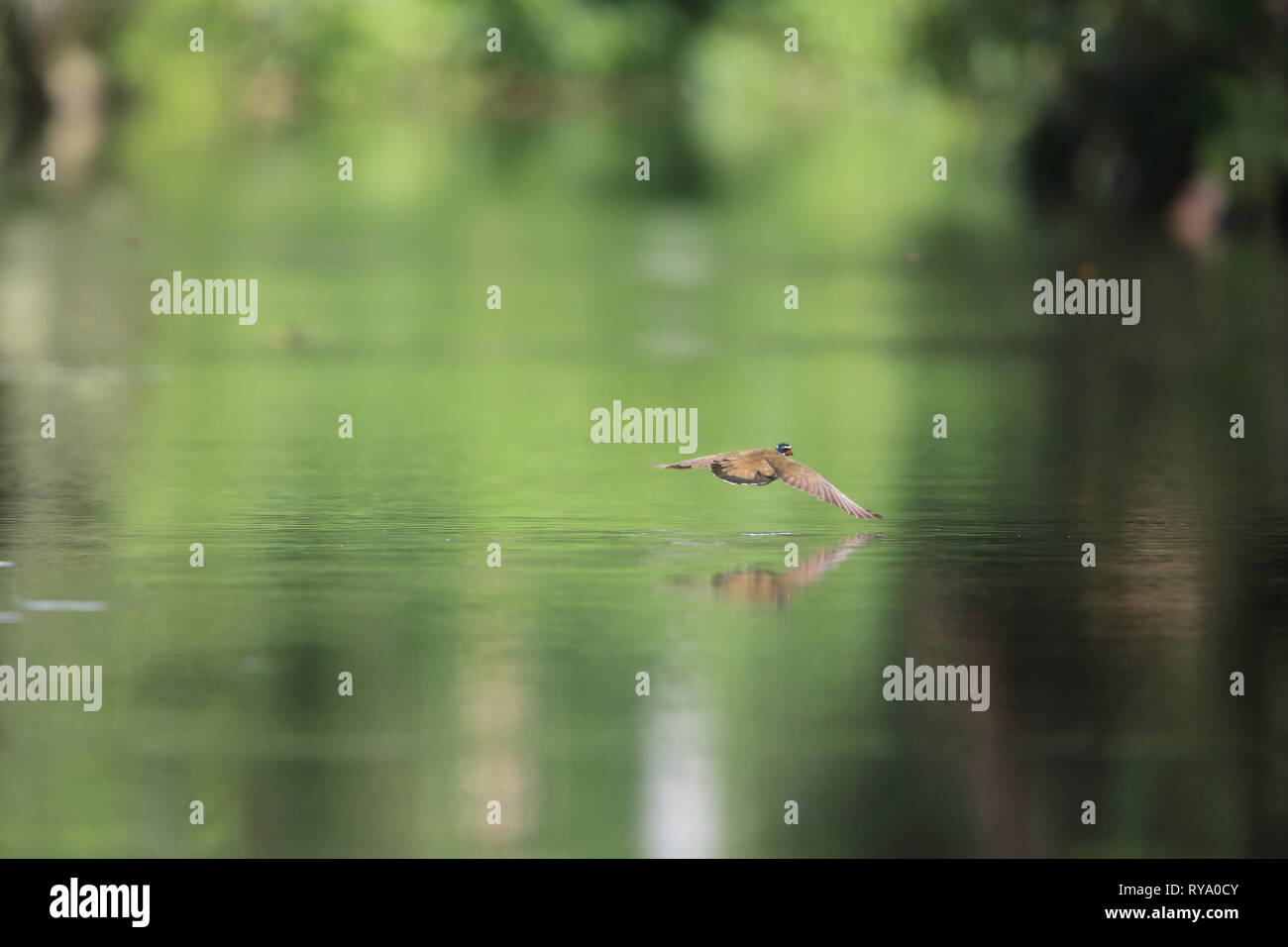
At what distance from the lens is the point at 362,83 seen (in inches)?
2943

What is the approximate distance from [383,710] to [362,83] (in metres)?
68.2

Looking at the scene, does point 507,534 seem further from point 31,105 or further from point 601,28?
point 601,28

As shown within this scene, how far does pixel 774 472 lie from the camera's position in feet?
35.1

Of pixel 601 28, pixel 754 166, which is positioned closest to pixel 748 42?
pixel 601 28

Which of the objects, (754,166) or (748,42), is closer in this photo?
(754,166)

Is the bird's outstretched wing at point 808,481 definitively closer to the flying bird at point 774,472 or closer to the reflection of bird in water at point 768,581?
the flying bird at point 774,472

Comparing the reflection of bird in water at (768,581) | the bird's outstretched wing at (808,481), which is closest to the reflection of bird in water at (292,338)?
the bird's outstretched wing at (808,481)

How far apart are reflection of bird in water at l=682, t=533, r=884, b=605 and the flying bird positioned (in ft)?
1.09

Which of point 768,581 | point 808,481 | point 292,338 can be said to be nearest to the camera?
point 768,581

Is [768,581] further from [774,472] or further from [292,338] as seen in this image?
[292,338]

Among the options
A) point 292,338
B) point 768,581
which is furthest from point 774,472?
point 292,338

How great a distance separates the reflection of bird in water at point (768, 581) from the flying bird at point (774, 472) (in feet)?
1.09

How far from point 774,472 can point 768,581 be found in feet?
3.21
